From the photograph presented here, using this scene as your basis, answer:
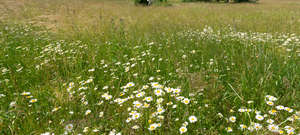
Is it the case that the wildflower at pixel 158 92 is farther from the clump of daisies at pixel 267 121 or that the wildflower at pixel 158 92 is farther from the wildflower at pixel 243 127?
the wildflower at pixel 243 127

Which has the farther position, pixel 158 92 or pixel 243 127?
pixel 158 92

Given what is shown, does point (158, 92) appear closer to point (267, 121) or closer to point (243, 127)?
point (243, 127)

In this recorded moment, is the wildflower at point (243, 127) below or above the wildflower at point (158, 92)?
below

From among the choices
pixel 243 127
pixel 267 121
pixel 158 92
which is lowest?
pixel 243 127

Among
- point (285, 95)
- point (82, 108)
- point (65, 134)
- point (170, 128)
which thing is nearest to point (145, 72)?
point (82, 108)

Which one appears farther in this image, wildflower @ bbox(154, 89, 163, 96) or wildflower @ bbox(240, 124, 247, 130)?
wildflower @ bbox(154, 89, 163, 96)

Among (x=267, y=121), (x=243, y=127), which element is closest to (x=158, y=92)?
(x=243, y=127)

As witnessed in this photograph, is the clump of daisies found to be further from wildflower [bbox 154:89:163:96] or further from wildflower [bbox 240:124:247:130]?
wildflower [bbox 154:89:163:96]

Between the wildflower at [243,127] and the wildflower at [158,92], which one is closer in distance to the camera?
the wildflower at [243,127]

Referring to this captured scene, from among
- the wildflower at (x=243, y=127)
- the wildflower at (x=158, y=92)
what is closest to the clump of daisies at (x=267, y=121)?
the wildflower at (x=243, y=127)

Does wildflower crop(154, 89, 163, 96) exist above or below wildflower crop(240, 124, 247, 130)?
above

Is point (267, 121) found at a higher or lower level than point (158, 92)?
lower

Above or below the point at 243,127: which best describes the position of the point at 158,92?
above

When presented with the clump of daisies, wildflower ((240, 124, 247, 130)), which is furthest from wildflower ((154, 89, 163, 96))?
wildflower ((240, 124, 247, 130))
